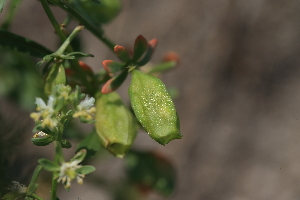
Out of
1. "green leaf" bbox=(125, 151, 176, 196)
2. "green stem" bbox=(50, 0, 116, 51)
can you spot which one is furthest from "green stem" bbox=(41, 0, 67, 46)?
"green leaf" bbox=(125, 151, 176, 196)

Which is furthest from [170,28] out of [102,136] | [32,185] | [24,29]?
[32,185]

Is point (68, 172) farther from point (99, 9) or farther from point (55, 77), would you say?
point (99, 9)

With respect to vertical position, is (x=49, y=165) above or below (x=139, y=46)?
below

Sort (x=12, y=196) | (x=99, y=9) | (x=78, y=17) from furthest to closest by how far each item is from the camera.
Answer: (x=99, y=9)
(x=78, y=17)
(x=12, y=196)

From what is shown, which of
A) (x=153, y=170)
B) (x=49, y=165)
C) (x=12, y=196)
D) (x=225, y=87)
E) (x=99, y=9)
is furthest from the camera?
(x=225, y=87)

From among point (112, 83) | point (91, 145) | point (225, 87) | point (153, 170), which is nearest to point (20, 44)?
point (112, 83)

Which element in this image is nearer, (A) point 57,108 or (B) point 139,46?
(A) point 57,108

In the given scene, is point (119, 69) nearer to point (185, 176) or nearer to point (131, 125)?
point (131, 125)
